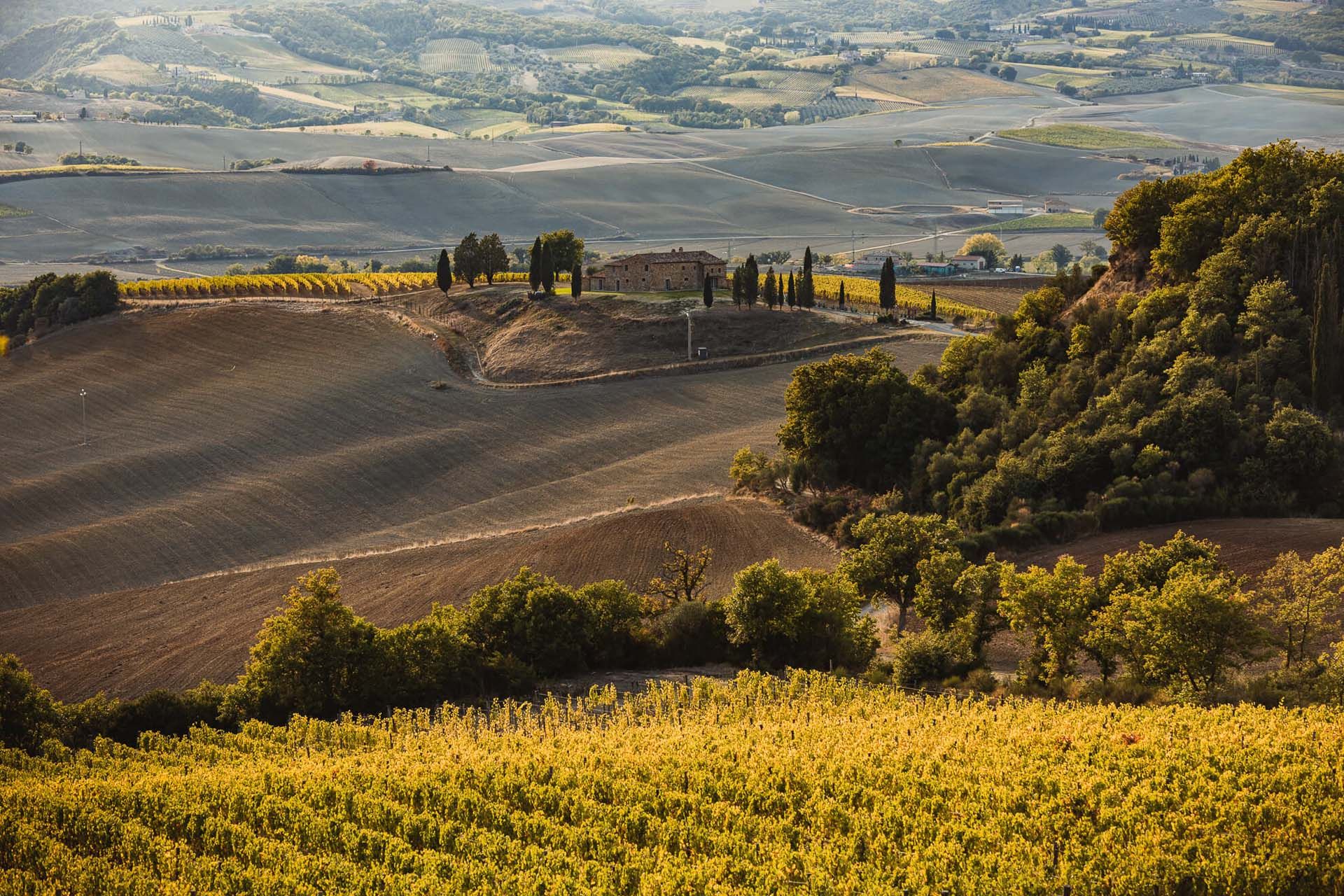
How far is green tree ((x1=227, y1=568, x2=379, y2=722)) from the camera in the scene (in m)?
40.6

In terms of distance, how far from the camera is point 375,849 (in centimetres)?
2872

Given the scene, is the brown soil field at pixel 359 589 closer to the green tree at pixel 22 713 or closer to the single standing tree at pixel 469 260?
the green tree at pixel 22 713

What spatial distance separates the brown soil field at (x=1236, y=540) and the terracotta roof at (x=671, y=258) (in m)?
62.6

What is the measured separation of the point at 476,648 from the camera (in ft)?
143

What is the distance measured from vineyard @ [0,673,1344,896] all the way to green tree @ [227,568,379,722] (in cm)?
473

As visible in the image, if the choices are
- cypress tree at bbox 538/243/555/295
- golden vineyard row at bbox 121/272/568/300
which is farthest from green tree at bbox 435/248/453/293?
cypress tree at bbox 538/243/555/295

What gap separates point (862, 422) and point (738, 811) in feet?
127

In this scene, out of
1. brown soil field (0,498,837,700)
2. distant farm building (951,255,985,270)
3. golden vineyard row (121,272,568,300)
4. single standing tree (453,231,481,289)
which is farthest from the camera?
distant farm building (951,255,985,270)

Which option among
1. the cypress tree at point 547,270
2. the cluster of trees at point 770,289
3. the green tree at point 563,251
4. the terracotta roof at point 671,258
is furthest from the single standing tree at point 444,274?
the cluster of trees at point 770,289

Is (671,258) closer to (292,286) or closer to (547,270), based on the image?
(547,270)

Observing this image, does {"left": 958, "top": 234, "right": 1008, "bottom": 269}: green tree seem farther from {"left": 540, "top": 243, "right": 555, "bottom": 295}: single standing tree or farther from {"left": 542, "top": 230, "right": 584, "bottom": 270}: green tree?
{"left": 540, "top": 243, "right": 555, "bottom": 295}: single standing tree

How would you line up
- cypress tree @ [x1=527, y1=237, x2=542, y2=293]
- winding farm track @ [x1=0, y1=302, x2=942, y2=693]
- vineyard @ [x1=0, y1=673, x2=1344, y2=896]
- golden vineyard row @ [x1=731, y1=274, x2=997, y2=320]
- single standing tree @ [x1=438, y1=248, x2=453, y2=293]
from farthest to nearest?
single standing tree @ [x1=438, y1=248, x2=453, y2=293], cypress tree @ [x1=527, y1=237, x2=542, y2=293], golden vineyard row @ [x1=731, y1=274, x2=997, y2=320], winding farm track @ [x1=0, y1=302, x2=942, y2=693], vineyard @ [x1=0, y1=673, x2=1344, y2=896]

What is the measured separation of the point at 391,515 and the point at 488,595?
24814mm

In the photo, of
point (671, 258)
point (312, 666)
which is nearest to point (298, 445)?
point (671, 258)
